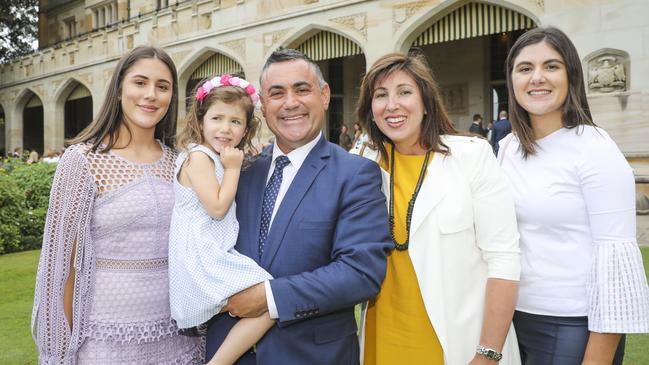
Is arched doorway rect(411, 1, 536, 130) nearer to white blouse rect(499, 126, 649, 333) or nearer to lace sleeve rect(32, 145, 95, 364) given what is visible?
white blouse rect(499, 126, 649, 333)

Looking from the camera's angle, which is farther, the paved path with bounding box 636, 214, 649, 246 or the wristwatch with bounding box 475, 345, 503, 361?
the paved path with bounding box 636, 214, 649, 246

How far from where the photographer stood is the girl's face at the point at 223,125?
2357 millimetres

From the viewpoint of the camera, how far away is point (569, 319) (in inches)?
83.2

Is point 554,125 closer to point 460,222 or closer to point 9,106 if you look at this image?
point 460,222

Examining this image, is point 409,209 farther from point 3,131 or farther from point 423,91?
point 3,131

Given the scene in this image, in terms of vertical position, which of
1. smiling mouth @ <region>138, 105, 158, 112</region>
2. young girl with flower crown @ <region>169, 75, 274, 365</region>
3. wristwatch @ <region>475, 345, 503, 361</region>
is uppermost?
smiling mouth @ <region>138, 105, 158, 112</region>

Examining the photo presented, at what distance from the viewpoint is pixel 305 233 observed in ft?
6.56

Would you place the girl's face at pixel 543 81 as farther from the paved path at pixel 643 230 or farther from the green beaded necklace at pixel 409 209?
the paved path at pixel 643 230

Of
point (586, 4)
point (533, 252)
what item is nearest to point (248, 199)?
point (533, 252)

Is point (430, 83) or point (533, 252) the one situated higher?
point (430, 83)

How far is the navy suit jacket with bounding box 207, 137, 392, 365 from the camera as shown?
75.1 inches

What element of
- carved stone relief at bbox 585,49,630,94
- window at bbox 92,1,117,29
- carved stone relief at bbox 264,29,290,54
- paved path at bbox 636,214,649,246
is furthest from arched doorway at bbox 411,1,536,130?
window at bbox 92,1,117,29

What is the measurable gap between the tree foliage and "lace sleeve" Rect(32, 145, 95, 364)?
3346cm

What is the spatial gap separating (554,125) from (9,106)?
94.7 feet
